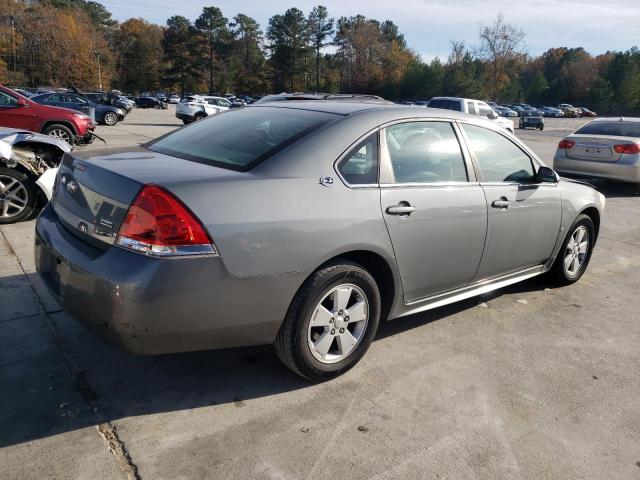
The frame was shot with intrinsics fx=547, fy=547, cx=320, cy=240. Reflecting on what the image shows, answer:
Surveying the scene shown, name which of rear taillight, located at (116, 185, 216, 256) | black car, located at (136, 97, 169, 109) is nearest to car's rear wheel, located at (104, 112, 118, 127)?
rear taillight, located at (116, 185, 216, 256)

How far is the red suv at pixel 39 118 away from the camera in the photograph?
11.7 metres

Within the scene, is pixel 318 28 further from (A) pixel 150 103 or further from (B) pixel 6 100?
(B) pixel 6 100

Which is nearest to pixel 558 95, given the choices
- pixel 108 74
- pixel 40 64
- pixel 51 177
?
pixel 108 74

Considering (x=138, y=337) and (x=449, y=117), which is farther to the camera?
(x=449, y=117)

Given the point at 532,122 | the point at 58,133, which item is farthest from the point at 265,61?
the point at 58,133

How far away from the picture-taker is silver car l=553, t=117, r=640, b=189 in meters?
10.3

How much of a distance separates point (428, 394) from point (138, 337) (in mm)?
1629

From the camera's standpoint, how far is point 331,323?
10.0 ft

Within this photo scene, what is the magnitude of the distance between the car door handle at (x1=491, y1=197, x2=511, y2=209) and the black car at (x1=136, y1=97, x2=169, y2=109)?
6179cm

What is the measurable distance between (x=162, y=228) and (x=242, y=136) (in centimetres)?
107

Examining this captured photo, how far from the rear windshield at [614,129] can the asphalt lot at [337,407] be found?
798 centimetres

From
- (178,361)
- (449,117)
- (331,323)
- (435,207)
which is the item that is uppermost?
(449,117)

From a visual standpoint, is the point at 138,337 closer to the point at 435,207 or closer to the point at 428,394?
the point at 428,394

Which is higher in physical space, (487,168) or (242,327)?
(487,168)
